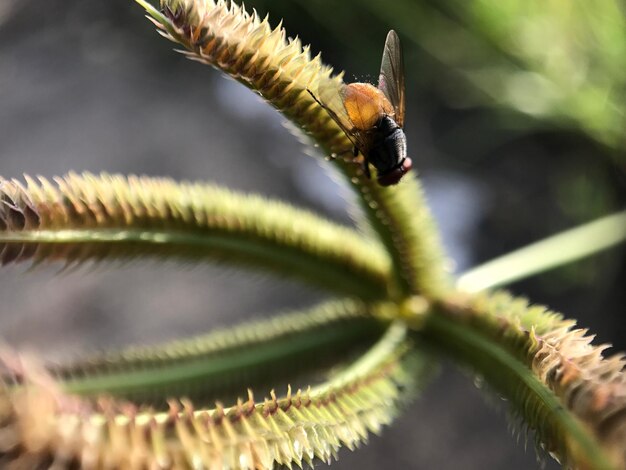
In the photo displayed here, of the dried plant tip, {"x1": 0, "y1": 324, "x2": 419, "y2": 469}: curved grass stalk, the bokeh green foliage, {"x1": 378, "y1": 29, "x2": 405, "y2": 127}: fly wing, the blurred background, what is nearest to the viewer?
{"x1": 0, "y1": 324, "x2": 419, "y2": 469}: curved grass stalk

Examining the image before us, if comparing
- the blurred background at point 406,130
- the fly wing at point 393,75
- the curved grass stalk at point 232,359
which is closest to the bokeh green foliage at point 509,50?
the blurred background at point 406,130

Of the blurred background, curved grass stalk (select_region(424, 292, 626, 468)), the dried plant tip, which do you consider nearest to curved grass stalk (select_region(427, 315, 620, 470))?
curved grass stalk (select_region(424, 292, 626, 468))

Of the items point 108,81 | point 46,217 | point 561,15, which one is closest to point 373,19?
point 561,15

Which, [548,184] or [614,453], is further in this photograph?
[548,184]

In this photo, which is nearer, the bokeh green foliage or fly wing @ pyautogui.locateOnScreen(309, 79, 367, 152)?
fly wing @ pyautogui.locateOnScreen(309, 79, 367, 152)

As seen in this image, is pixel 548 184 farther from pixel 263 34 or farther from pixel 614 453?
pixel 614 453

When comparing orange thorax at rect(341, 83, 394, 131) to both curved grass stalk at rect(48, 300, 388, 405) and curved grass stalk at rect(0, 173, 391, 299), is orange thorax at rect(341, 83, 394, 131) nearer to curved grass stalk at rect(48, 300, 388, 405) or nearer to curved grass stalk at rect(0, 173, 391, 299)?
curved grass stalk at rect(0, 173, 391, 299)

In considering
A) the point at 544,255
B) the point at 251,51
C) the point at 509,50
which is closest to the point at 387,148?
the point at 251,51
